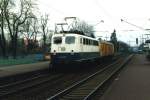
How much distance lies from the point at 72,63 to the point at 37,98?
14465 mm

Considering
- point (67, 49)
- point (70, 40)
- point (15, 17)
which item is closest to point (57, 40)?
point (70, 40)

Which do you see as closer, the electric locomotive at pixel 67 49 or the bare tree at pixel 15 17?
the electric locomotive at pixel 67 49

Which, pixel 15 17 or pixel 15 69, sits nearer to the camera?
pixel 15 69

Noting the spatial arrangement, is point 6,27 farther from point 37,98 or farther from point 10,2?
point 37,98

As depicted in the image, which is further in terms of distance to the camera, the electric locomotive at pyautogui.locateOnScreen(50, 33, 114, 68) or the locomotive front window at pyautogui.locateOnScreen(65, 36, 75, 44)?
the locomotive front window at pyautogui.locateOnScreen(65, 36, 75, 44)

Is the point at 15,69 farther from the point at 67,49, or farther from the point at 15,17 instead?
the point at 15,17

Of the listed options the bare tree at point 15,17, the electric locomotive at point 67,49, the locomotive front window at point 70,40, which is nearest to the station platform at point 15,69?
the electric locomotive at point 67,49

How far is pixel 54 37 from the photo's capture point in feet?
99.6

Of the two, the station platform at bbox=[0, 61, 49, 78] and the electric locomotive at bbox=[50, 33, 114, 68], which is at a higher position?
the electric locomotive at bbox=[50, 33, 114, 68]

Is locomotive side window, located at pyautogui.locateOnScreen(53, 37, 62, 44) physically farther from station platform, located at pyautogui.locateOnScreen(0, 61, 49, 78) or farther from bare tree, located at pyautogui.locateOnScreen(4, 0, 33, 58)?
bare tree, located at pyautogui.locateOnScreen(4, 0, 33, 58)

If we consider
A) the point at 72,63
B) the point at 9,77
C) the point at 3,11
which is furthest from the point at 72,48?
the point at 3,11

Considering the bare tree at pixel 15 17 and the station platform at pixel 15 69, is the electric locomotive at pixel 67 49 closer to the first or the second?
the station platform at pixel 15 69

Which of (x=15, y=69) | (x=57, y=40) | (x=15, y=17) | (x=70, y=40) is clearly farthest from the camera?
(x=15, y=17)

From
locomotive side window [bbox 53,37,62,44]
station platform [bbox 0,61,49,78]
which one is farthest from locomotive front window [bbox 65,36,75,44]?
station platform [bbox 0,61,49,78]
